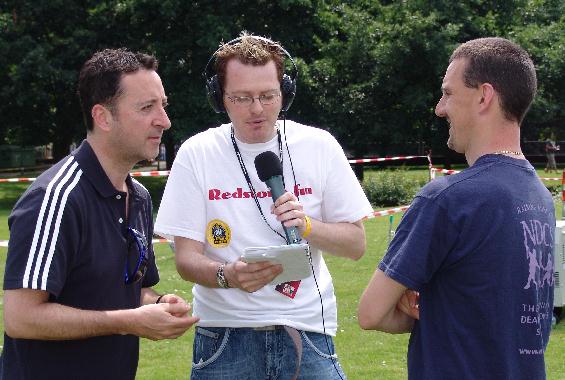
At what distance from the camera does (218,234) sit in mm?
3484

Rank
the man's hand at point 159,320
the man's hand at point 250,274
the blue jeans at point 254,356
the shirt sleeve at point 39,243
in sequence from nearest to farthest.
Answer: the shirt sleeve at point 39,243 → the man's hand at point 159,320 → the man's hand at point 250,274 → the blue jeans at point 254,356

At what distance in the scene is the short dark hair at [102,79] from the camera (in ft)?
10.7

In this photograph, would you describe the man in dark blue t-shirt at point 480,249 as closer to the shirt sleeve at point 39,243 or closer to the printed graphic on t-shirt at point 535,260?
the printed graphic on t-shirt at point 535,260

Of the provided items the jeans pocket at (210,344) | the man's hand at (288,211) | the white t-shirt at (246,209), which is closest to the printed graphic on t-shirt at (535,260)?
the man's hand at (288,211)

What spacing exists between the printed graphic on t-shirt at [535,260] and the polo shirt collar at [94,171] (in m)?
1.51

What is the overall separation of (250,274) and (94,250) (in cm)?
60

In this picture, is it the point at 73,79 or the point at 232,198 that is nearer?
the point at 232,198

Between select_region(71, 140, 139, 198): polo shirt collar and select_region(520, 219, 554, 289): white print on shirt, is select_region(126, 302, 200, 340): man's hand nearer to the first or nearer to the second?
select_region(71, 140, 139, 198): polo shirt collar

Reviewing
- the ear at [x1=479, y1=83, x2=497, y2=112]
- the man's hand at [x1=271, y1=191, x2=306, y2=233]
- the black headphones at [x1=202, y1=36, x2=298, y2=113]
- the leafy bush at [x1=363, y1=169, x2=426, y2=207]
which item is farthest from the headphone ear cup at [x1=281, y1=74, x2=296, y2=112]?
the leafy bush at [x1=363, y1=169, x2=426, y2=207]

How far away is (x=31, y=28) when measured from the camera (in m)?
29.7

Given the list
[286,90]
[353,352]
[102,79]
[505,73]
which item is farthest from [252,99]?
[353,352]

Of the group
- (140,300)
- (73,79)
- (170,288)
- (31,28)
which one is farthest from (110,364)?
(31,28)

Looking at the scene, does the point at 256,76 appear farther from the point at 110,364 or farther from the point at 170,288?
the point at 170,288

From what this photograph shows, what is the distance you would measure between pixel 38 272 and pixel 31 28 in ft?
94.6
